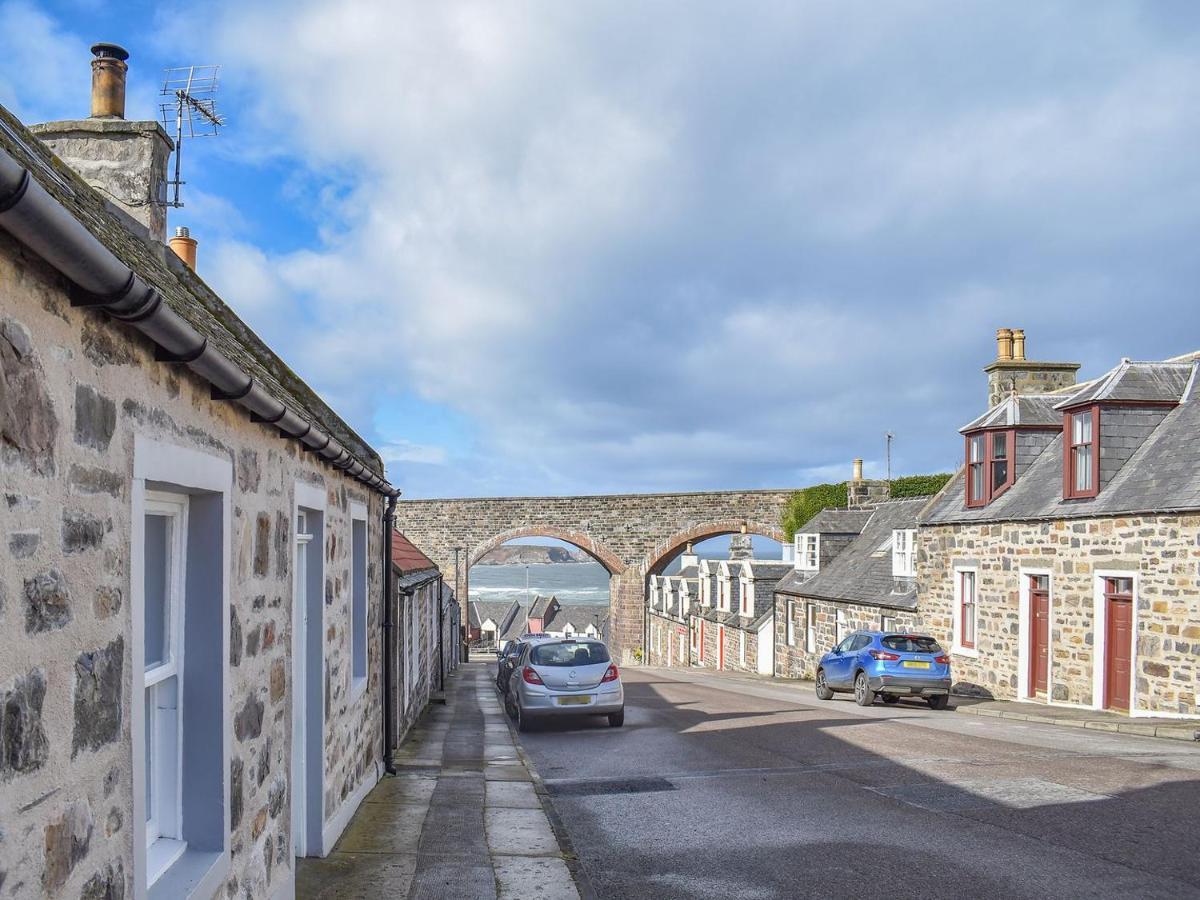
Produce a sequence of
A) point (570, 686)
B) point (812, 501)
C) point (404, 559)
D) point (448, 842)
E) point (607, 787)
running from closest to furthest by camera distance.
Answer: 1. point (448, 842)
2. point (607, 787)
3. point (570, 686)
4. point (404, 559)
5. point (812, 501)

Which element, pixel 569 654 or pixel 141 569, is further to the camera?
pixel 569 654

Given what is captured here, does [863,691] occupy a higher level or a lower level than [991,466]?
lower

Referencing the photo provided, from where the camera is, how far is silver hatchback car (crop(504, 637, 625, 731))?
1584cm

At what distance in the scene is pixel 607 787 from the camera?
10586 millimetres

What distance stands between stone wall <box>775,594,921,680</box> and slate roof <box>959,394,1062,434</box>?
4.68 m

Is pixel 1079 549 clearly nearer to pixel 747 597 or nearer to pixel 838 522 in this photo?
pixel 838 522

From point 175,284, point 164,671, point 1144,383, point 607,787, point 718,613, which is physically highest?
point 1144,383

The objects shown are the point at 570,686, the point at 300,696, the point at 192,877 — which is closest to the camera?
the point at 192,877

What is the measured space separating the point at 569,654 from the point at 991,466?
1029cm

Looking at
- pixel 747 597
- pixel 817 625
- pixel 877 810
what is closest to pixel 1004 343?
pixel 817 625

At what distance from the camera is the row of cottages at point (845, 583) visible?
24.9 m

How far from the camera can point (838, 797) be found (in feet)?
31.1

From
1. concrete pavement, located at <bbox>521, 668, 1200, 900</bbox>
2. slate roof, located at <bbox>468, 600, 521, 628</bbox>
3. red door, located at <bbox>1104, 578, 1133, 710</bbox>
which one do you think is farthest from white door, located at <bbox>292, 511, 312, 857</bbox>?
slate roof, located at <bbox>468, 600, 521, 628</bbox>

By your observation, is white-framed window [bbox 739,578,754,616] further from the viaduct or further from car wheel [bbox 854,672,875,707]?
car wheel [bbox 854,672,875,707]
